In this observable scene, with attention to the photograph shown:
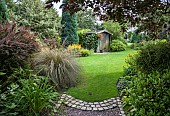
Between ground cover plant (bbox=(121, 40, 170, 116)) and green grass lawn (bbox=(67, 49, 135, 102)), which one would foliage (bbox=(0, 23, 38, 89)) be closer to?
green grass lawn (bbox=(67, 49, 135, 102))

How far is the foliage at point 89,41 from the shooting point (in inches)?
Answer: 672

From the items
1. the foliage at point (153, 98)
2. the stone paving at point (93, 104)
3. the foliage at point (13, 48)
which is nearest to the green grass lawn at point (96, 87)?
the stone paving at point (93, 104)

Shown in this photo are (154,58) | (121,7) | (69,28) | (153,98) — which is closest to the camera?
(153,98)

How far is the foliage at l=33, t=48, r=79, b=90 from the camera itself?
16.2 ft

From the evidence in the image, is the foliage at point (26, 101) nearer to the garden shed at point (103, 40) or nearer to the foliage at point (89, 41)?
the foliage at point (89, 41)

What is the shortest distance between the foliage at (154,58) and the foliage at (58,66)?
1.82m

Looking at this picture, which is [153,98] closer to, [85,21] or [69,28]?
[69,28]

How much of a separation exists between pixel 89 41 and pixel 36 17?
519cm

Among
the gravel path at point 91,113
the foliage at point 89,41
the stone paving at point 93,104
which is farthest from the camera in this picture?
the foliage at point 89,41

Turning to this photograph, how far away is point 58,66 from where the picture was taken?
5.07 metres

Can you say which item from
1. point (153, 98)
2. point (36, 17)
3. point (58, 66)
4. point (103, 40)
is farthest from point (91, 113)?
point (103, 40)

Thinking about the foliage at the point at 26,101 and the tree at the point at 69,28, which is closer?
the foliage at the point at 26,101

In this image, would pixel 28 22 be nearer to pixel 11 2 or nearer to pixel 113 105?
pixel 11 2

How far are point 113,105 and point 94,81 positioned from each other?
5.20 feet
